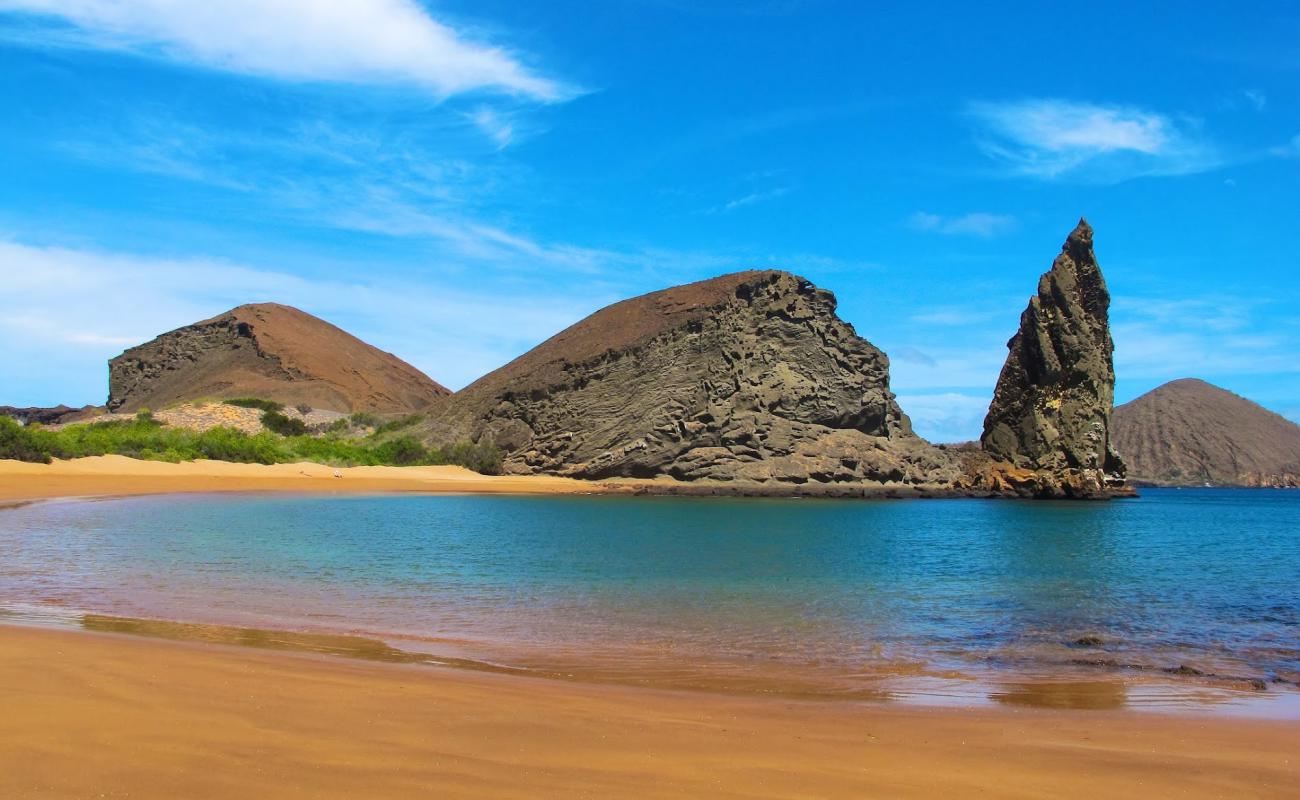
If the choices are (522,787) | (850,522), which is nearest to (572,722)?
(522,787)

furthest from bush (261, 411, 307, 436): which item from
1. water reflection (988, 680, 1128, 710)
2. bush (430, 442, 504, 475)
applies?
water reflection (988, 680, 1128, 710)

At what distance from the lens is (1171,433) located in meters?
195

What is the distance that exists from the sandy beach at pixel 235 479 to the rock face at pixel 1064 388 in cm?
3691

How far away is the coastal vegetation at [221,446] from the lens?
4666 centimetres

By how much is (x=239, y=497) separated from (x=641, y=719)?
39581 millimetres

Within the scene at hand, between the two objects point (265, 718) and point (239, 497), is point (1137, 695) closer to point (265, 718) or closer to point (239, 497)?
point (265, 718)

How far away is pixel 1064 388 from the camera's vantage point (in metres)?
77.1

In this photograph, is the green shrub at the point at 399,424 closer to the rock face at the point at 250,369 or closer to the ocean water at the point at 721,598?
the rock face at the point at 250,369

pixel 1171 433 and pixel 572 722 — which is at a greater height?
pixel 1171 433

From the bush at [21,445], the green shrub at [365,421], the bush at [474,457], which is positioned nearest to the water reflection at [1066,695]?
the bush at [21,445]

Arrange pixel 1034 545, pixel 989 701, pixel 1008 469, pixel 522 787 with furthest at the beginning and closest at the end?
pixel 1008 469
pixel 1034 545
pixel 989 701
pixel 522 787

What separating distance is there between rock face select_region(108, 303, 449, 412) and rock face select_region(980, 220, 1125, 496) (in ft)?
254

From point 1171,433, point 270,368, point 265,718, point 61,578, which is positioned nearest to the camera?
point 265,718

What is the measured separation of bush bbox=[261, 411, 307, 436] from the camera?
8506 centimetres
